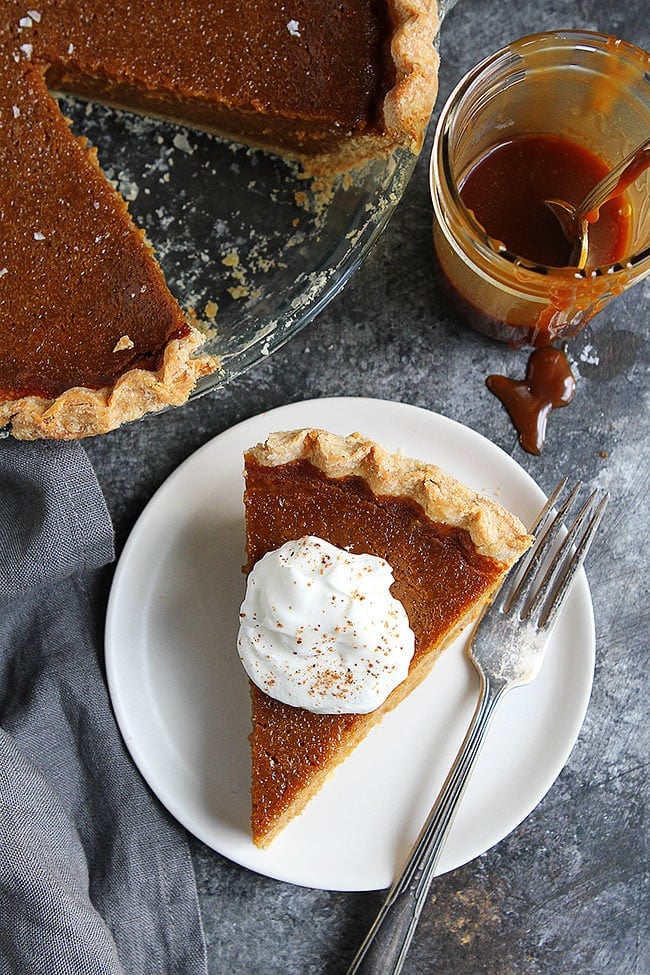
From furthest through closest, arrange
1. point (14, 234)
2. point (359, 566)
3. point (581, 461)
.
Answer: point (581, 461) < point (14, 234) < point (359, 566)

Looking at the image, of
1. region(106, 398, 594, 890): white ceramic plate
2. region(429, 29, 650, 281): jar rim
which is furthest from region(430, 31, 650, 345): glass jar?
region(106, 398, 594, 890): white ceramic plate

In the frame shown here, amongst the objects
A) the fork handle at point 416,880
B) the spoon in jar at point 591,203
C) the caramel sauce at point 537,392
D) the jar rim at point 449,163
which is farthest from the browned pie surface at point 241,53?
the fork handle at point 416,880

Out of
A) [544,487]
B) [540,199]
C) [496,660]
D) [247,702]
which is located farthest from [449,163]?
[247,702]

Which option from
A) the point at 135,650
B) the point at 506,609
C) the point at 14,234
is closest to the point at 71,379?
the point at 14,234

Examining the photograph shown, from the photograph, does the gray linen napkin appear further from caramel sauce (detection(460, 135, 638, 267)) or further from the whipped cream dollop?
caramel sauce (detection(460, 135, 638, 267))

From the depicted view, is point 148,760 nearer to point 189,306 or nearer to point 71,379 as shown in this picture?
point 71,379
